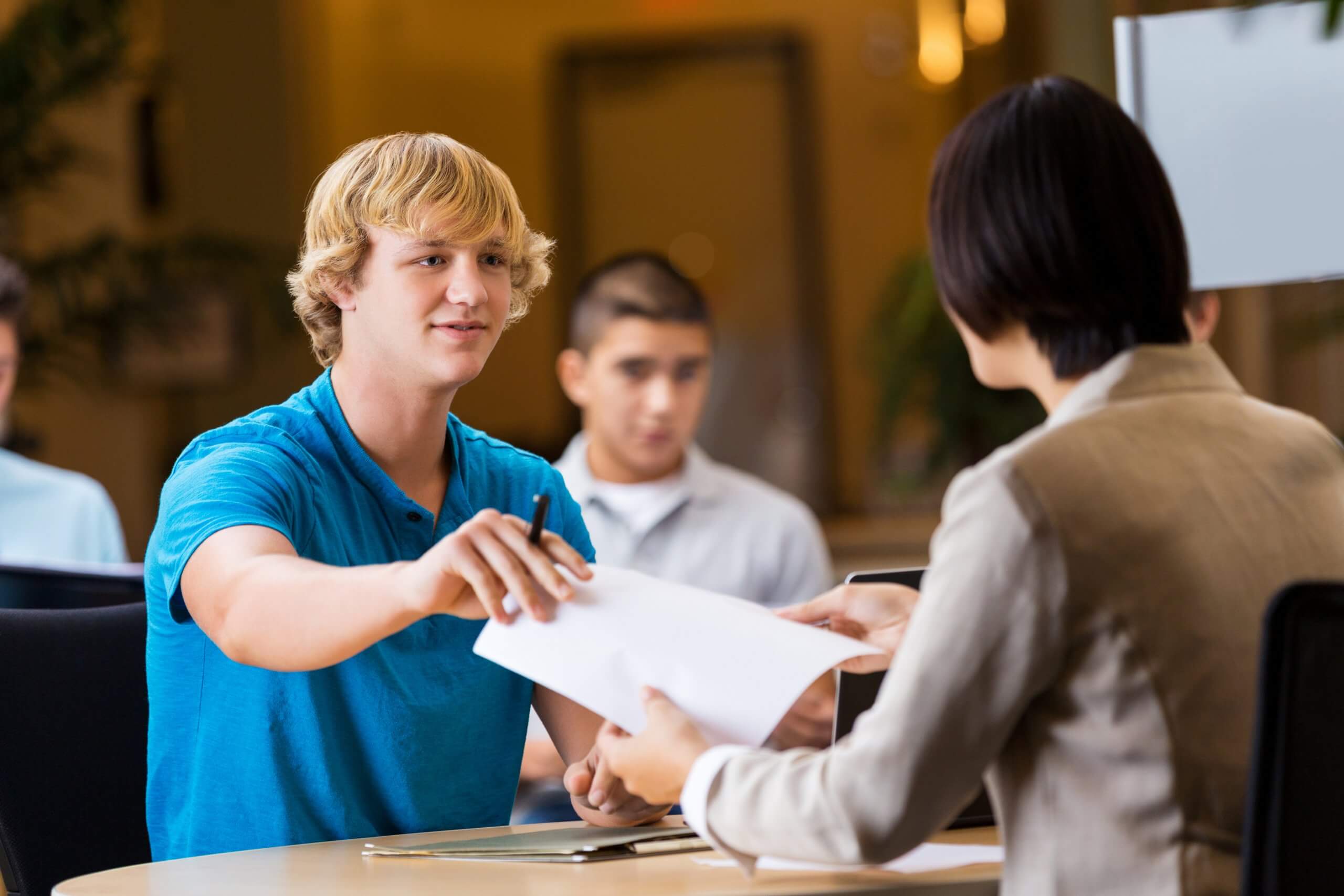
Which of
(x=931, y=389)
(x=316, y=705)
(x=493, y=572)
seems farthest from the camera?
(x=931, y=389)

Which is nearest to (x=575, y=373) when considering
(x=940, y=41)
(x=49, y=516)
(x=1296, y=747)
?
(x=49, y=516)

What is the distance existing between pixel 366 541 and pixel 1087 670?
932mm

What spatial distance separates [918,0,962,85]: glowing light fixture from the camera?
8.27 metres

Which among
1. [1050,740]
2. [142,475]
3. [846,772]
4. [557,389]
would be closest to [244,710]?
[846,772]

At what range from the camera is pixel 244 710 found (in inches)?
63.3

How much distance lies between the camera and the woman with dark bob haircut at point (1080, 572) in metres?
1.03

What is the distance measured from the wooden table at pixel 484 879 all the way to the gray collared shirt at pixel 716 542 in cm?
184

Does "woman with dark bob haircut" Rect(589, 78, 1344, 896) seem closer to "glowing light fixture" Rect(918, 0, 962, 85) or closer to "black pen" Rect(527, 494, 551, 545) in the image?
"black pen" Rect(527, 494, 551, 545)

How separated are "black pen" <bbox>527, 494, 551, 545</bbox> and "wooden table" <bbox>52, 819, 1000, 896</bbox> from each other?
0.31 m

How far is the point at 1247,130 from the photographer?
6.00 ft

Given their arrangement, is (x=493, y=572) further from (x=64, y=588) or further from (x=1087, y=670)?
(x=64, y=588)

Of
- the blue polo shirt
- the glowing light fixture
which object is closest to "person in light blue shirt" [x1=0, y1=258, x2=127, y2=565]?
the blue polo shirt

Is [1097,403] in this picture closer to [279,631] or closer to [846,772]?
[846,772]

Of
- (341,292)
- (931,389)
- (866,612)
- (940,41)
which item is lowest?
(931,389)
